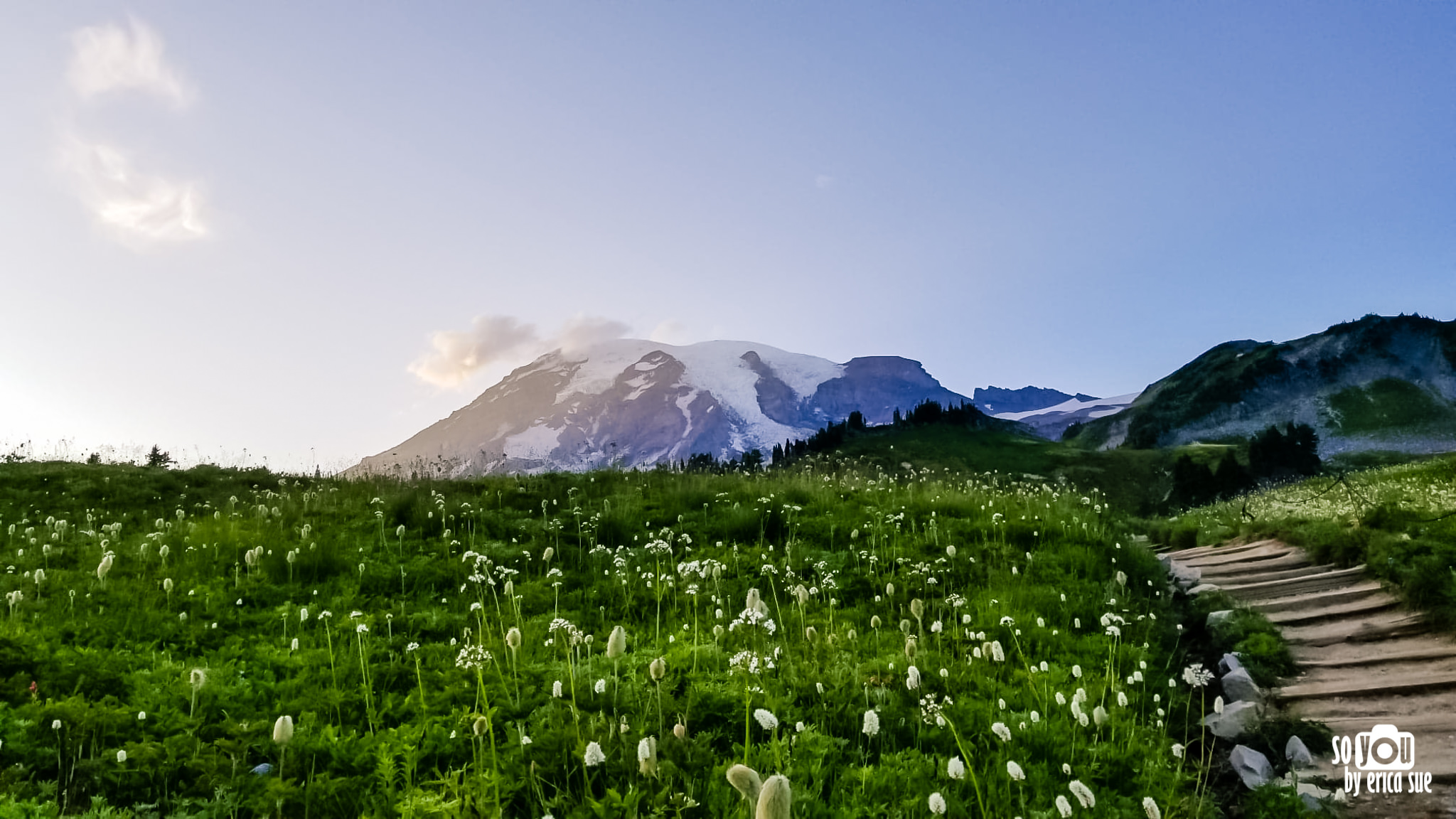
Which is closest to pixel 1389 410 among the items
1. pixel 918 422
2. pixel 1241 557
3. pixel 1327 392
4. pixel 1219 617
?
pixel 1327 392

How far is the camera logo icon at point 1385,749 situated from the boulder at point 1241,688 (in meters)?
0.90

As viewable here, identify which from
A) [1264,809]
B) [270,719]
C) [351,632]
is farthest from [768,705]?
[351,632]

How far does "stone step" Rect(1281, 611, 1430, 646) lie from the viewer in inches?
291

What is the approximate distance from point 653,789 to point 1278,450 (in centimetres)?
5464

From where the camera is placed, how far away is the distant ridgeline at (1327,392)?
7806cm

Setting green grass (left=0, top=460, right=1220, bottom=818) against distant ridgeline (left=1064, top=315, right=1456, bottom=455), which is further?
distant ridgeline (left=1064, top=315, right=1456, bottom=455)

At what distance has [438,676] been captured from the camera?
5895 millimetres

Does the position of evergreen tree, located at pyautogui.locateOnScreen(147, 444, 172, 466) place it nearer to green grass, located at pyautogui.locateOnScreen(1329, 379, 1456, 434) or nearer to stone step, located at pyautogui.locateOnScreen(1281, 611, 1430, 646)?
stone step, located at pyautogui.locateOnScreen(1281, 611, 1430, 646)

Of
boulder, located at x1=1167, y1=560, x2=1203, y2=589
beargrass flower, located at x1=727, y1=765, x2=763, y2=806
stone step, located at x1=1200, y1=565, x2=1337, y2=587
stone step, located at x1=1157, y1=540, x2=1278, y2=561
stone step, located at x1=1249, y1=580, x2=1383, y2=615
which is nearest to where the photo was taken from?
beargrass flower, located at x1=727, y1=765, x2=763, y2=806

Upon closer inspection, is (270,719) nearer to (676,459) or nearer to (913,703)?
(913,703)

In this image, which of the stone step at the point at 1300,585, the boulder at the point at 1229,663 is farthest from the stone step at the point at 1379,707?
the stone step at the point at 1300,585

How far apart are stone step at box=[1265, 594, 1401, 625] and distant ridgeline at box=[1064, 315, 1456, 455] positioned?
69948 mm

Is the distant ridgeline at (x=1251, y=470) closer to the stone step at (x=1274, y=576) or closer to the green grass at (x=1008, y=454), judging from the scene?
the stone step at (x=1274, y=576)

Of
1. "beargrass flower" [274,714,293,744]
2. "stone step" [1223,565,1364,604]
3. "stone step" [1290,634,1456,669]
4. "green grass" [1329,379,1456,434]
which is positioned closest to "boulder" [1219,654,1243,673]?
"stone step" [1290,634,1456,669]
